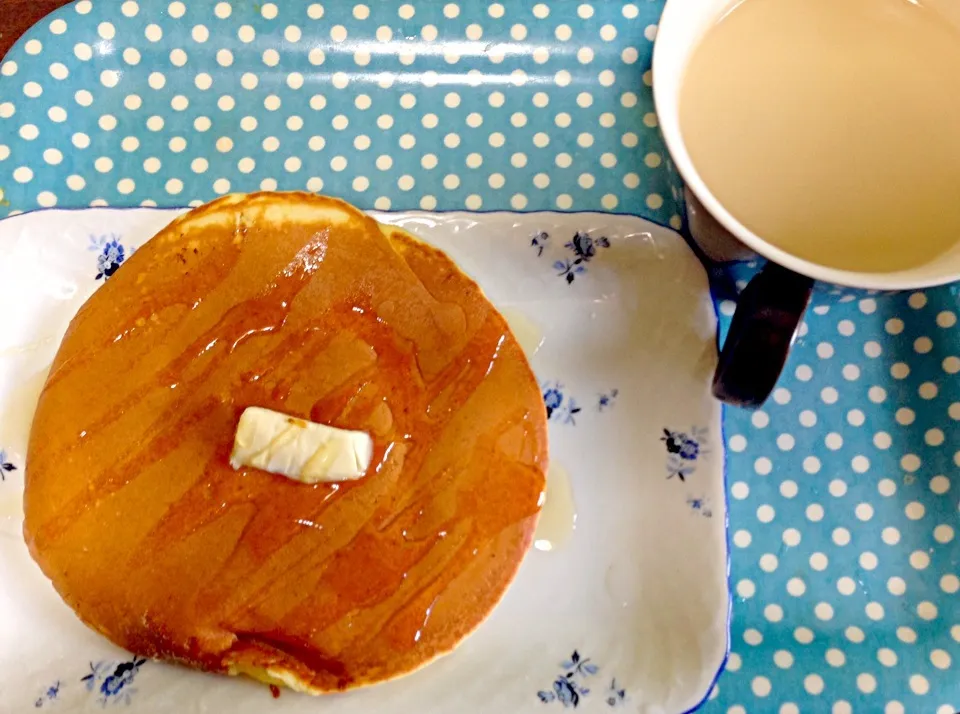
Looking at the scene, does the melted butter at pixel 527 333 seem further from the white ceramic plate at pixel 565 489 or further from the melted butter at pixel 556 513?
the melted butter at pixel 556 513

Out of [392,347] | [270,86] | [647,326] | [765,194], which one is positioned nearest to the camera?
[765,194]

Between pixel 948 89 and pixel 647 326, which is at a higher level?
pixel 948 89

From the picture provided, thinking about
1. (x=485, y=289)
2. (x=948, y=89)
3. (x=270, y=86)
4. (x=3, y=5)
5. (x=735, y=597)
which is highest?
(x=3, y=5)

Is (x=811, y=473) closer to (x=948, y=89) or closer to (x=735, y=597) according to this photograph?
(x=735, y=597)

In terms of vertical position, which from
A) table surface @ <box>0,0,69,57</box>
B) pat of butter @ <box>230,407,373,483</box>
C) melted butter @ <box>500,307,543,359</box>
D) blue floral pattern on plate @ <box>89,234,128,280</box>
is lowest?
melted butter @ <box>500,307,543,359</box>

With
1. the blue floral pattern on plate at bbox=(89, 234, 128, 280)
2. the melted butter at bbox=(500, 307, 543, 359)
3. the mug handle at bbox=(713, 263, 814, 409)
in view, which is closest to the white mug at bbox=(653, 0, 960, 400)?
the mug handle at bbox=(713, 263, 814, 409)

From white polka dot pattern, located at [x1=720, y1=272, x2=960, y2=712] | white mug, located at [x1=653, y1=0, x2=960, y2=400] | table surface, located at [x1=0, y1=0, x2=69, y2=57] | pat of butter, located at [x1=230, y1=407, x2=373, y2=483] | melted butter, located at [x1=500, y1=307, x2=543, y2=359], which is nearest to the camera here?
white mug, located at [x1=653, y1=0, x2=960, y2=400]

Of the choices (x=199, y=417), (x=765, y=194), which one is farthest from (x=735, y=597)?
(x=199, y=417)

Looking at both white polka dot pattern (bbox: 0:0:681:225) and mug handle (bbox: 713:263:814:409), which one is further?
white polka dot pattern (bbox: 0:0:681:225)

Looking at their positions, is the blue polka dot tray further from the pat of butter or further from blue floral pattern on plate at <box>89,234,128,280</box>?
the pat of butter
